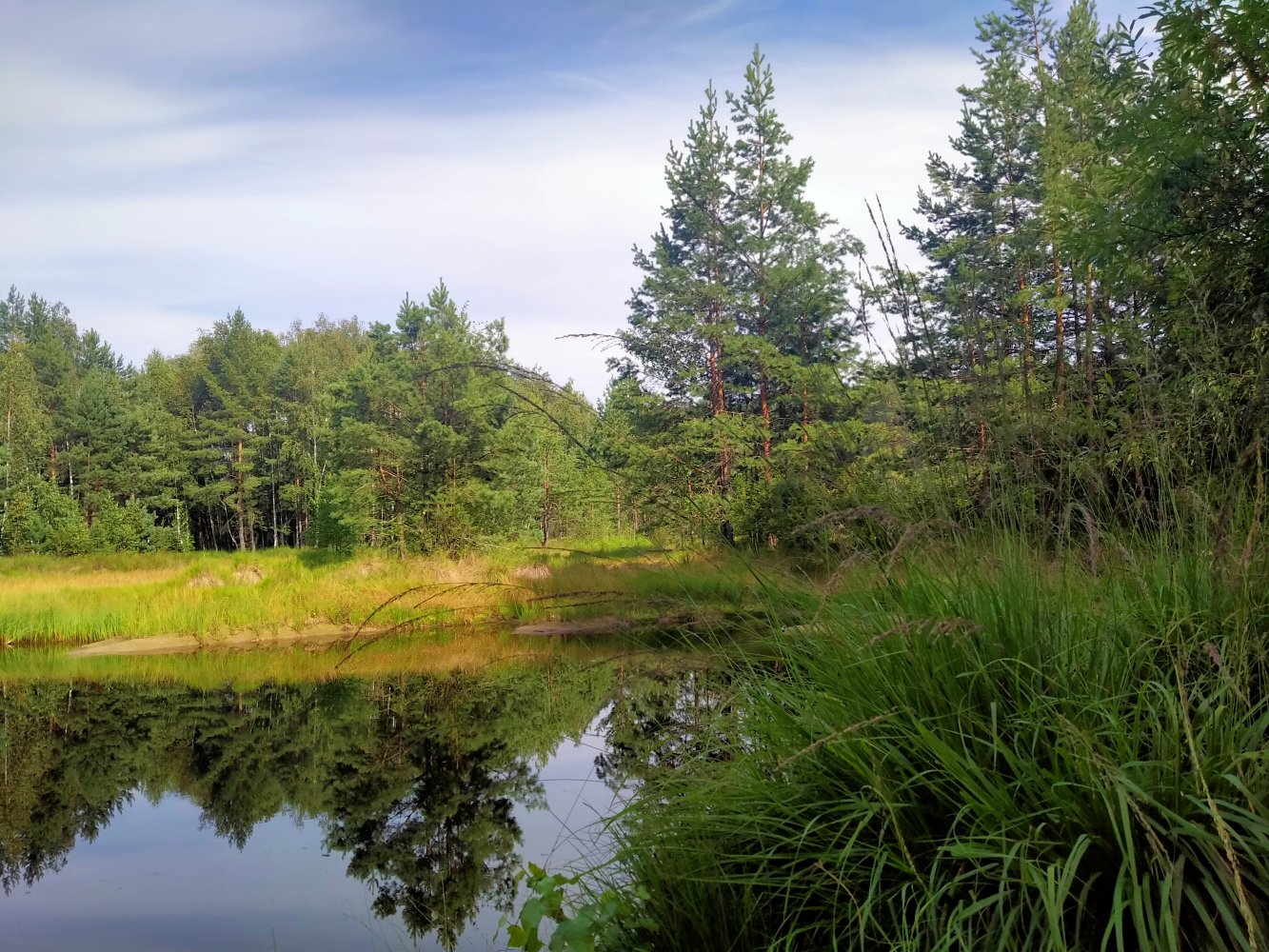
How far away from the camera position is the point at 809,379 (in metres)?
Answer: 2.58

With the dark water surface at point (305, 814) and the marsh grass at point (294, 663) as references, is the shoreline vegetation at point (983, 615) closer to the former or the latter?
the dark water surface at point (305, 814)

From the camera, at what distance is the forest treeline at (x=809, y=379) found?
2396mm

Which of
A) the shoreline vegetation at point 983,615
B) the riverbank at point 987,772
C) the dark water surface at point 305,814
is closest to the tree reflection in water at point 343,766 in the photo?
the dark water surface at point 305,814

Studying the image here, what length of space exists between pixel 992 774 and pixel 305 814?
3.68 meters

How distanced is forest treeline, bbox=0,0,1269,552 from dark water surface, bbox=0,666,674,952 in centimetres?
127

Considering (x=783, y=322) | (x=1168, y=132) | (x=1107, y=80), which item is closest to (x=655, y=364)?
(x=783, y=322)

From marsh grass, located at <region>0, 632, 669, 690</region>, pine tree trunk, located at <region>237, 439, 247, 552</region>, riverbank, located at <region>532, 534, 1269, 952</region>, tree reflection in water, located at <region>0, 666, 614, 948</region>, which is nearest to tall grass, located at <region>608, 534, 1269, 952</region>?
riverbank, located at <region>532, 534, 1269, 952</region>

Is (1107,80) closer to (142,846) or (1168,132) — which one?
(1168,132)

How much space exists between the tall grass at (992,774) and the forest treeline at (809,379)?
0.25 meters

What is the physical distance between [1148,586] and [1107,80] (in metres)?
7.81

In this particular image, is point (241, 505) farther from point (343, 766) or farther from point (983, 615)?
point (983, 615)

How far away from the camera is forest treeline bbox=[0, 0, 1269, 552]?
240 cm

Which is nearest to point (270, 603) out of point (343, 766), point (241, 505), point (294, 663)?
point (294, 663)

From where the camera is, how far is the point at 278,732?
5.84 metres
